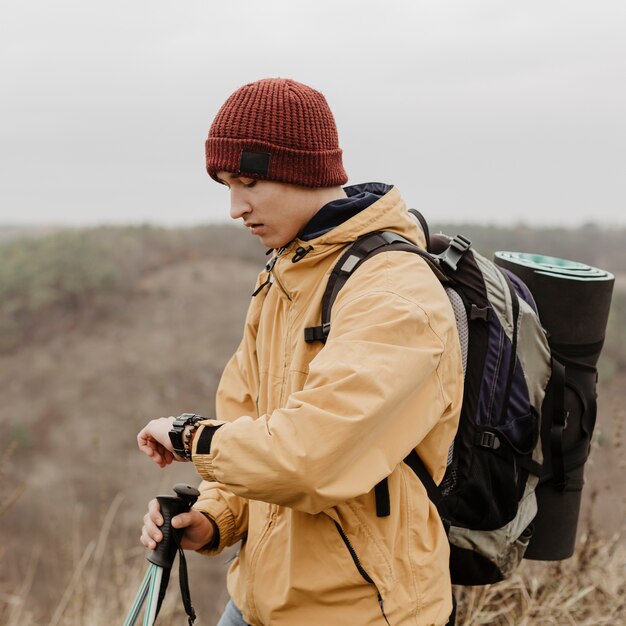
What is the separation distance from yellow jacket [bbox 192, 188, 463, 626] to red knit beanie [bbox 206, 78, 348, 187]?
0.17m

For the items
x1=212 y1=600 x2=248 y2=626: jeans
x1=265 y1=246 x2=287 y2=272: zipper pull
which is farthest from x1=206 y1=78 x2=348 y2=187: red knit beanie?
x1=212 y1=600 x2=248 y2=626: jeans

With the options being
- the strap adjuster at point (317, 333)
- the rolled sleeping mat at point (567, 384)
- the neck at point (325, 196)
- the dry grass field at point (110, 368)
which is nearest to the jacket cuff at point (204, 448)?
the strap adjuster at point (317, 333)

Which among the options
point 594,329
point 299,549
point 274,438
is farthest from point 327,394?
point 594,329

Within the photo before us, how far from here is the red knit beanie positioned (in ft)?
5.27

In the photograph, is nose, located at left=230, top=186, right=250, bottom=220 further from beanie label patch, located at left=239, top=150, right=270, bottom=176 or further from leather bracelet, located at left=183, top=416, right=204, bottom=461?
leather bracelet, located at left=183, top=416, right=204, bottom=461

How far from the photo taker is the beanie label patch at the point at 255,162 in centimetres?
160

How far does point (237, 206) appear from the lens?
1636mm

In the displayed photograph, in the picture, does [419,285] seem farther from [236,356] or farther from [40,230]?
[40,230]

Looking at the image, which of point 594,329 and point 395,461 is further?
point 594,329

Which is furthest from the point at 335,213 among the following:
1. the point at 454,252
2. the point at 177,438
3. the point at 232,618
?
the point at 232,618

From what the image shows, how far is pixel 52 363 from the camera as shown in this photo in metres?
19.1

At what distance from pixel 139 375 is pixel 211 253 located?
6.49 meters

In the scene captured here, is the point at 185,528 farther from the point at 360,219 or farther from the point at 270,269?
the point at 360,219

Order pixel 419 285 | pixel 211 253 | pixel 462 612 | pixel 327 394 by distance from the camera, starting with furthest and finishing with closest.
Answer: pixel 211 253 → pixel 462 612 → pixel 419 285 → pixel 327 394
